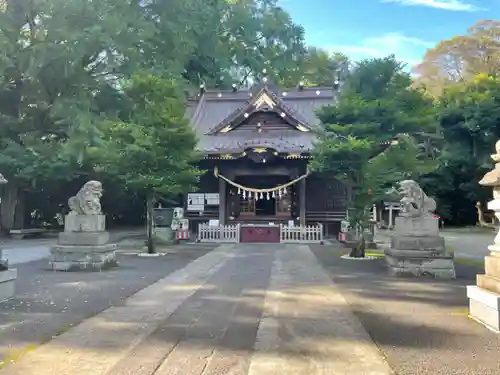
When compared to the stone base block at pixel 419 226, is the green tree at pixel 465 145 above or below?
above

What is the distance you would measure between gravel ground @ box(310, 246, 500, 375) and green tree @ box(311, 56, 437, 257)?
3.90 meters

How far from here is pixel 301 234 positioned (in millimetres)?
19391

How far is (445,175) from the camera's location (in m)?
29.3

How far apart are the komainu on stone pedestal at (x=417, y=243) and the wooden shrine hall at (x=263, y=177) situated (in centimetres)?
1027

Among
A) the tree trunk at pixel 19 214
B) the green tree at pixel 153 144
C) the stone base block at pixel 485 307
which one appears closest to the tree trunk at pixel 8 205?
the tree trunk at pixel 19 214

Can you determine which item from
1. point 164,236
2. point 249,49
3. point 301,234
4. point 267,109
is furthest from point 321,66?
point 164,236

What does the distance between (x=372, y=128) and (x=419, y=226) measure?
147 inches

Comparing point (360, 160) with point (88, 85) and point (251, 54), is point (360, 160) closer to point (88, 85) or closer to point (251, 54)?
point (88, 85)

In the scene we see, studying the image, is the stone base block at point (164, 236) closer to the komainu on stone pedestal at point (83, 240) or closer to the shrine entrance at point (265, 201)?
the shrine entrance at point (265, 201)

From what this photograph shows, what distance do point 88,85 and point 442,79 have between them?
32.0 m

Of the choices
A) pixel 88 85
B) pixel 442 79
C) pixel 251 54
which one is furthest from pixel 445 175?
pixel 88 85

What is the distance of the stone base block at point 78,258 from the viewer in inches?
409

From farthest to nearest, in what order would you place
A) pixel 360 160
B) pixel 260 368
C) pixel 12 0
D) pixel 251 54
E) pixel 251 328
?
pixel 251 54 → pixel 12 0 → pixel 360 160 → pixel 251 328 → pixel 260 368

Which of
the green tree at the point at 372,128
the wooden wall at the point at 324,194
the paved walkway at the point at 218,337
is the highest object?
the green tree at the point at 372,128
